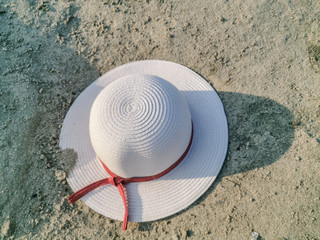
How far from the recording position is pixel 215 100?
3.09m

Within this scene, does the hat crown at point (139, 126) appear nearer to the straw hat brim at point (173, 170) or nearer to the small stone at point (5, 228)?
the straw hat brim at point (173, 170)

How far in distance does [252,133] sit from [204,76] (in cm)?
88

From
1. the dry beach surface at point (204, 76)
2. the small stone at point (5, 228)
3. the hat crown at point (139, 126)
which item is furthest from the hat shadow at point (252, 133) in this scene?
the small stone at point (5, 228)

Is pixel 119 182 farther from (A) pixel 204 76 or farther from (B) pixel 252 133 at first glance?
(A) pixel 204 76

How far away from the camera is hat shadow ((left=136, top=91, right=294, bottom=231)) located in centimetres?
296

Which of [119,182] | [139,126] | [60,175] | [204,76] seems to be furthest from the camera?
[204,76]

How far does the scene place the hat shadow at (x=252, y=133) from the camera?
2.96 meters

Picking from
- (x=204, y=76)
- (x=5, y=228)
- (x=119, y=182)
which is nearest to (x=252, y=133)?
(x=204, y=76)

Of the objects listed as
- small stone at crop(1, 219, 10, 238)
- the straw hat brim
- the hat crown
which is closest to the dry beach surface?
small stone at crop(1, 219, 10, 238)

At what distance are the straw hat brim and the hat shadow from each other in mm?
138

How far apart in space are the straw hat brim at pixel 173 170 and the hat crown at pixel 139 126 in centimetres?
25

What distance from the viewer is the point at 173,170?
2.77 metres

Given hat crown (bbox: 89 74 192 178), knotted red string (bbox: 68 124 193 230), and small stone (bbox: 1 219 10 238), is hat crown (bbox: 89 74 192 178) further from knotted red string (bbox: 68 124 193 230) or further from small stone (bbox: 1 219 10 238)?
small stone (bbox: 1 219 10 238)

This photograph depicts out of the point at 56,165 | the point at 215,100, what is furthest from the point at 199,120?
the point at 56,165
